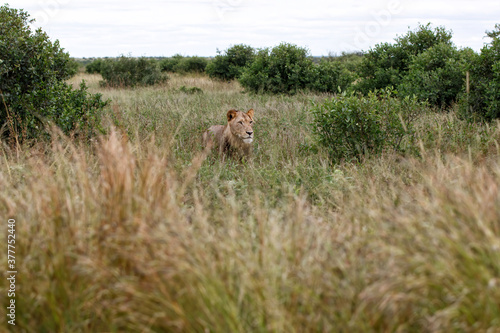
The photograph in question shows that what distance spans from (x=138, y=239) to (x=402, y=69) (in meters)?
13.5

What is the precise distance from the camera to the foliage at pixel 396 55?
14361mm

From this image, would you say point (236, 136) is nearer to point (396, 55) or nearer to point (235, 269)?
point (235, 269)

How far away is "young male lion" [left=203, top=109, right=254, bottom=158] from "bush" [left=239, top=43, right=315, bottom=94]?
8090mm

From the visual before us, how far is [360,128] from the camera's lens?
6969 millimetres

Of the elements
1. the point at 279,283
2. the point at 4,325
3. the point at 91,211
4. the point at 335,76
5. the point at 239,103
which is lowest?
the point at 4,325

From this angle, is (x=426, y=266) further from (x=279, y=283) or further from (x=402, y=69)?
(x=402, y=69)

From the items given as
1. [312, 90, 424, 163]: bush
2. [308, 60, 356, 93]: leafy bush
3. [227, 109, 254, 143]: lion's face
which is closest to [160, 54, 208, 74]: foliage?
[308, 60, 356, 93]: leafy bush

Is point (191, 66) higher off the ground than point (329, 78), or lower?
higher

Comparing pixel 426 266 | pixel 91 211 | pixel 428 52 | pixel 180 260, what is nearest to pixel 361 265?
pixel 426 266

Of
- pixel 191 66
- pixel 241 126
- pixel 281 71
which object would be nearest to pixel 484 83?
pixel 241 126

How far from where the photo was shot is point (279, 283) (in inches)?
97.6

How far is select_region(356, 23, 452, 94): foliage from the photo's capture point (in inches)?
565

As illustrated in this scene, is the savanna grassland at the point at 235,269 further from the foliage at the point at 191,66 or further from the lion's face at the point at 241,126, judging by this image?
the foliage at the point at 191,66

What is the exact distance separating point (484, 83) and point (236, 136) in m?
4.67
